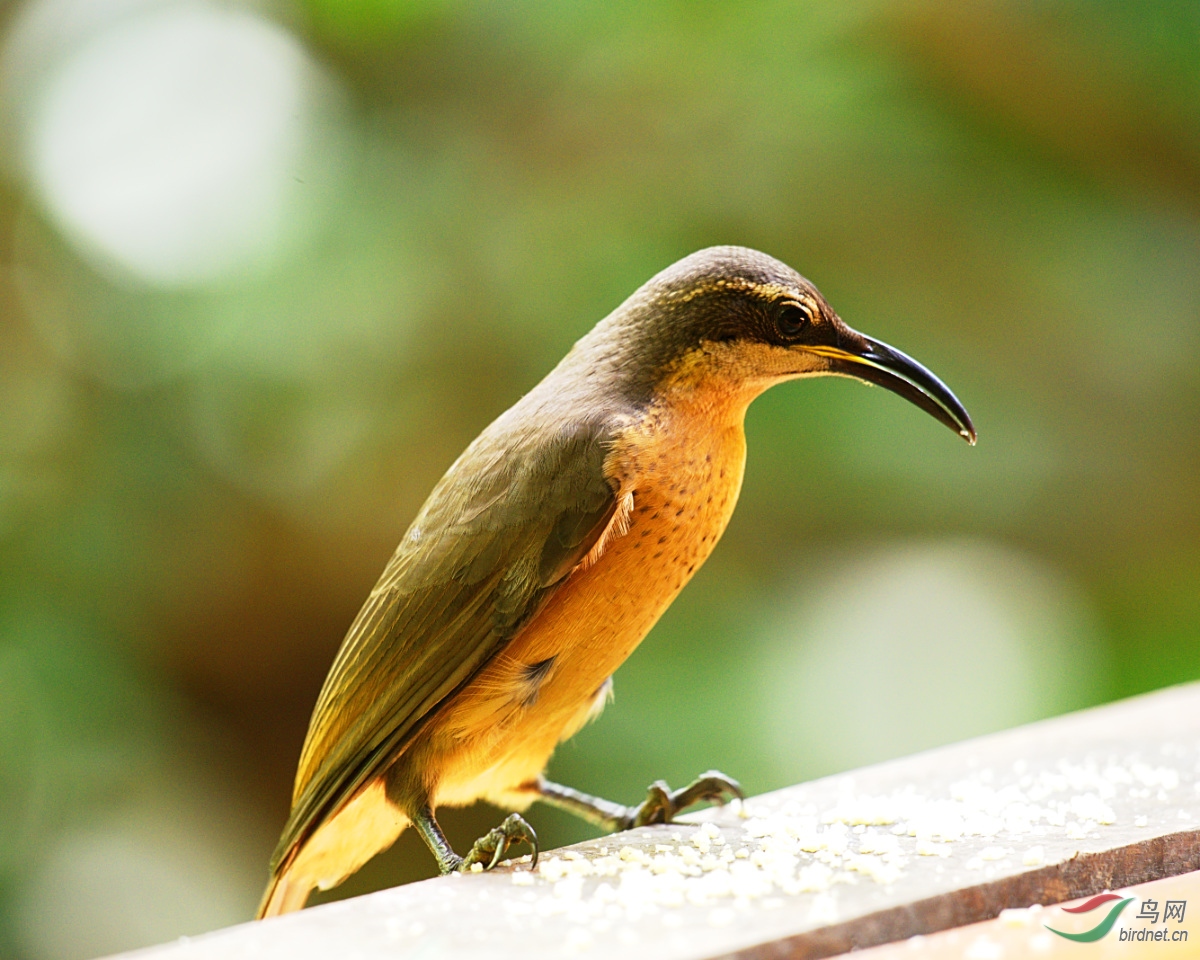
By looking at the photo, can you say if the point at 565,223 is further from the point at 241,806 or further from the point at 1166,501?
the point at 1166,501

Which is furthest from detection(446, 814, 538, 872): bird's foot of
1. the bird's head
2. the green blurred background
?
the green blurred background

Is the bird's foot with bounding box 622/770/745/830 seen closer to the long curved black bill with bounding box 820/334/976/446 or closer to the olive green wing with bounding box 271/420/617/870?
the olive green wing with bounding box 271/420/617/870

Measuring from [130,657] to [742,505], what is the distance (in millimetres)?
2538

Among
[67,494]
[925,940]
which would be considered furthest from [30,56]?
[925,940]

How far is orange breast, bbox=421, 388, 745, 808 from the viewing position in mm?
2158

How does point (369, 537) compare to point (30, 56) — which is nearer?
point (30, 56)

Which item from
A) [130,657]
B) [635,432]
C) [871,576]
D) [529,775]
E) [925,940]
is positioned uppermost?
[871,576]

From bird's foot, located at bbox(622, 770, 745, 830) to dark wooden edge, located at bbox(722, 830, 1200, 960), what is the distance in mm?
704

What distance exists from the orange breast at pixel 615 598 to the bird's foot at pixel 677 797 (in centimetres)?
27

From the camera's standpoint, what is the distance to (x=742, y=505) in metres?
5.20

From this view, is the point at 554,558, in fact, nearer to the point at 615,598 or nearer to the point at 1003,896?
the point at 615,598

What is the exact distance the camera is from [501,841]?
199 cm

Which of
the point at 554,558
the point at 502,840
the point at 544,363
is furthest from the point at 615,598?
the point at 544,363

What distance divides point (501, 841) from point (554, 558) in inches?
19.1
